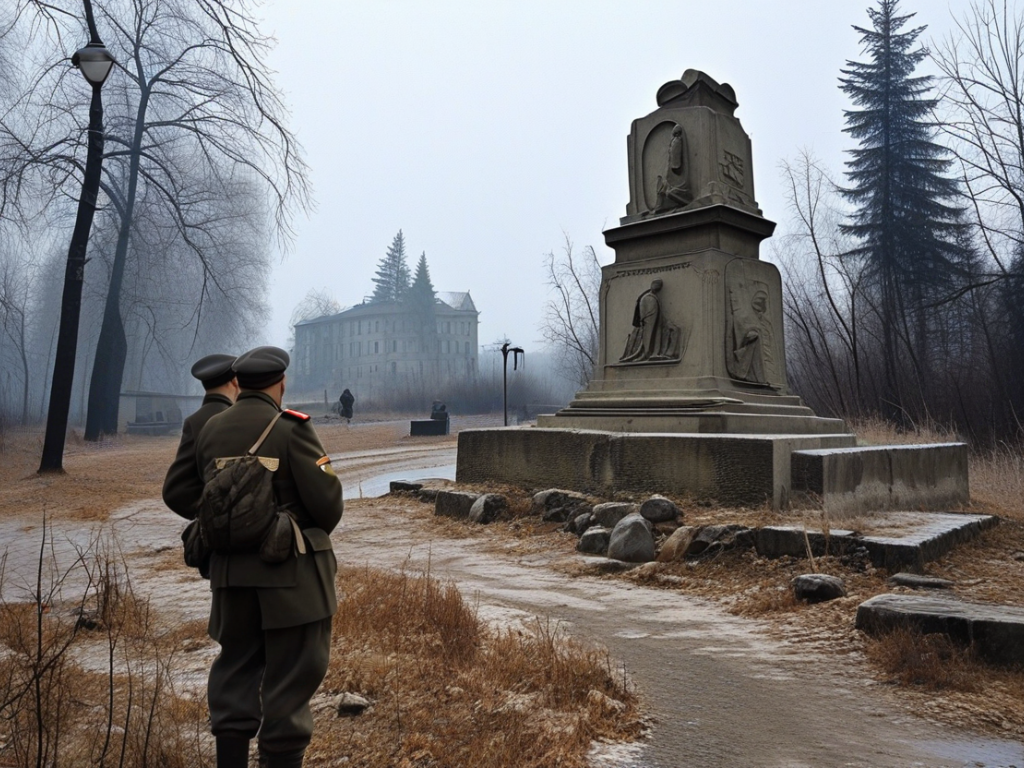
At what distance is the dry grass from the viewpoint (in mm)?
3107

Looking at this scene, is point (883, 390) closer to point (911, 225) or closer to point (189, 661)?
point (911, 225)

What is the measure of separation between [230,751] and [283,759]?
20cm

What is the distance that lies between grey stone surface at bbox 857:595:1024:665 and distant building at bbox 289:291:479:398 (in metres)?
72.8

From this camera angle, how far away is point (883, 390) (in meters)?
24.9

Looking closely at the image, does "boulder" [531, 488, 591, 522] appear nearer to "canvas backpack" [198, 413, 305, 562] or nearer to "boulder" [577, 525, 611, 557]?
"boulder" [577, 525, 611, 557]

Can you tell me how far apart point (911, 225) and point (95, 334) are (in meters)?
40.6

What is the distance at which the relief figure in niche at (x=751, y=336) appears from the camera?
33.4 feet

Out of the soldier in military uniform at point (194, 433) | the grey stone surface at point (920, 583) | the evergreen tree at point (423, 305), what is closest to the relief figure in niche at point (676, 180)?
the grey stone surface at point (920, 583)

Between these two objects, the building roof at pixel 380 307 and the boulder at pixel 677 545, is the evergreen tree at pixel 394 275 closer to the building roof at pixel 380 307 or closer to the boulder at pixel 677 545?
the building roof at pixel 380 307

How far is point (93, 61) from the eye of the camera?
13.0 meters

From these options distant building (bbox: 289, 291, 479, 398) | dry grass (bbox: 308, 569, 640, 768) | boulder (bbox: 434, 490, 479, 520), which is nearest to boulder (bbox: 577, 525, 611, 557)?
boulder (bbox: 434, 490, 479, 520)

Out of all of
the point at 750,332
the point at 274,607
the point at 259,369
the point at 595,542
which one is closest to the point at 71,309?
the point at 595,542

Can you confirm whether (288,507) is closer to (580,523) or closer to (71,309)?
(580,523)

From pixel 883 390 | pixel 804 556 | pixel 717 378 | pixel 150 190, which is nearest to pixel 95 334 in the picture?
pixel 150 190
